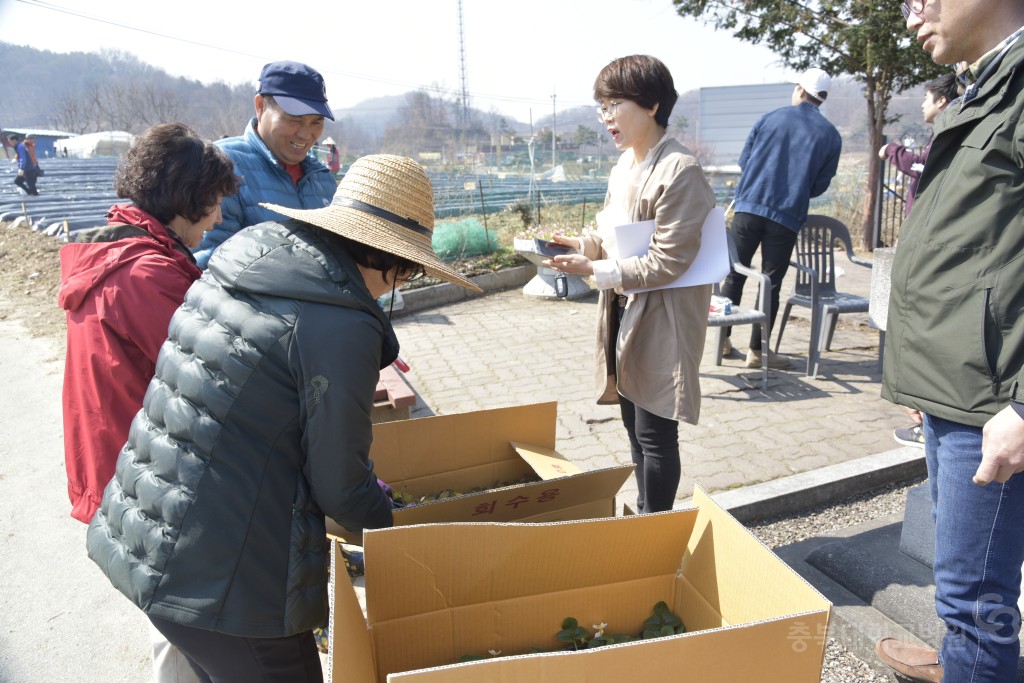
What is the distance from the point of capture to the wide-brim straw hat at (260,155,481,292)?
4.79ft

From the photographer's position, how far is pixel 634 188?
263 centimetres

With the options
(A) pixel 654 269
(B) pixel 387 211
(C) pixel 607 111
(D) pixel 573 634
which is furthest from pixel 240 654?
(C) pixel 607 111

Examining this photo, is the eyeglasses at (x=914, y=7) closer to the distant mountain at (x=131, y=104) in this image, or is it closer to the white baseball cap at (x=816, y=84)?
the white baseball cap at (x=816, y=84)

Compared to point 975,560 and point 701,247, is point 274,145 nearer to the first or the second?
point 701,247

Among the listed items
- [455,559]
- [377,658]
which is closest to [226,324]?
[455,559]

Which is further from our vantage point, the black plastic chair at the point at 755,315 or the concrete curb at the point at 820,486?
the black plastic chair at the point at 755,315

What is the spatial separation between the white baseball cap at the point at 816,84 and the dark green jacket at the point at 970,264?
150 inches

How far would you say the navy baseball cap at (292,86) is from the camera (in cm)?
286

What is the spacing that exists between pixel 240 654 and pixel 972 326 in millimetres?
1829

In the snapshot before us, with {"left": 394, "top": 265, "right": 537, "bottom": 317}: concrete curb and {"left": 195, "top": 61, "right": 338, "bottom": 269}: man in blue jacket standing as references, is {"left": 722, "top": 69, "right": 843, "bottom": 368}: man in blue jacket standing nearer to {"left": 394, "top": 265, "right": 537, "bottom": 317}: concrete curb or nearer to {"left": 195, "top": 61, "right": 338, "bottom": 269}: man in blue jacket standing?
{"left": 394, "top": 265, "right": 537, "bottom": 317}: concrete curb

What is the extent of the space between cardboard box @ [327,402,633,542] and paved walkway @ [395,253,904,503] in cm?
132

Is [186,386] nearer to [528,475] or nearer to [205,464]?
[205,464]

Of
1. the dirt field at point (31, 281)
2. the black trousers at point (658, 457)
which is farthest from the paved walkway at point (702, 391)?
the dirt field at point (31, 281)

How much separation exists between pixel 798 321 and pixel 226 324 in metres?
6.56
